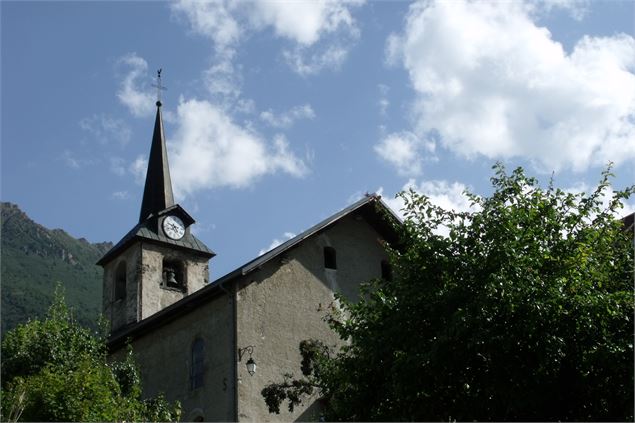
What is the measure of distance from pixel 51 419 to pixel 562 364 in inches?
336

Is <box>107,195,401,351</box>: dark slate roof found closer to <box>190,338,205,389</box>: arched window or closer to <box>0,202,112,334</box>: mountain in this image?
<box>190,338,205,389</box>: arched window

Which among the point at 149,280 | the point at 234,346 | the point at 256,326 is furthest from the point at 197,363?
the point at 149,280

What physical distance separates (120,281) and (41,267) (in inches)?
4077

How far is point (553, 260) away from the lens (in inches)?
618

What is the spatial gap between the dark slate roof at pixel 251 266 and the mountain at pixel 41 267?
6959 cm

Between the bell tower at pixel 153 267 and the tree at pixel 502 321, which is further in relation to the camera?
the bell tower at pixel 153 267

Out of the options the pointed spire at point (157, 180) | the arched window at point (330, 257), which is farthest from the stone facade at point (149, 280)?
the arched window at point (330, 257)

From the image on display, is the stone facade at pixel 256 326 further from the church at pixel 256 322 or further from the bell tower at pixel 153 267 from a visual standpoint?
the bell tower at pixel 153 267

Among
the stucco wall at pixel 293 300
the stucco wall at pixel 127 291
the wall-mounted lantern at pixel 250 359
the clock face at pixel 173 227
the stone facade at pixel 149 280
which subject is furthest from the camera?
the clock face at pixel 173 227

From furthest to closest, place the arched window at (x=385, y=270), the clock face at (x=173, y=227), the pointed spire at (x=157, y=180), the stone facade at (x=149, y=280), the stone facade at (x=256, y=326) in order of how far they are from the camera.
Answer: the pointed spire at (x=157, y=180), the clock face at (x=173, y=227), the stone facade at (x=149, y=280), the arched window at (x=385, y=270), the stone facade at (x=256, y=326)

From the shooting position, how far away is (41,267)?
440 feet

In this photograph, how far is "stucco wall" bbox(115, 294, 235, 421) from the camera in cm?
2334

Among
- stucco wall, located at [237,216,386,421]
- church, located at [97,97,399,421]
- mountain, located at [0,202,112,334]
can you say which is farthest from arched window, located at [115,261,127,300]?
mountain, located at [0,202,112,334]

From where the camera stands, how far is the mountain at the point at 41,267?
350 ft
